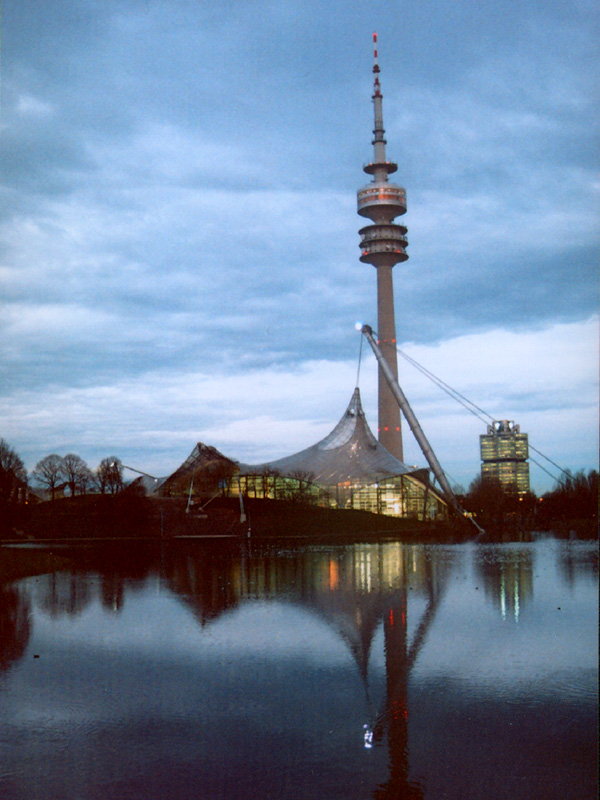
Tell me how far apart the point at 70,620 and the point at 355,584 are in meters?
9.75

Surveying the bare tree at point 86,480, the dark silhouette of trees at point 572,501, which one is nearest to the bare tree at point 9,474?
the bare tree at point 86,480

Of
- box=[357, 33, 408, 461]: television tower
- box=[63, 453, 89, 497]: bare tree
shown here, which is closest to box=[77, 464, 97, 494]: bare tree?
box=[63, 453, 89, 497]: bare tree

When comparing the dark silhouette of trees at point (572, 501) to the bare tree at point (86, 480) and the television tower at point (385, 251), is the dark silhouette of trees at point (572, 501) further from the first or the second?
the bare tree at point (86, 480)

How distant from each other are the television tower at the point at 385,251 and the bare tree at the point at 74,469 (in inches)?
1704

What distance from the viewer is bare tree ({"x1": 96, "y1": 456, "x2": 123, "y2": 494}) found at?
9344cm

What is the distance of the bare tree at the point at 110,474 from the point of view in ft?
307

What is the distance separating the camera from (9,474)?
51156 mm

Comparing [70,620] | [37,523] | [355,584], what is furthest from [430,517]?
[70,620]

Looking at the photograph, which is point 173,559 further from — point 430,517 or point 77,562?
point 430,517

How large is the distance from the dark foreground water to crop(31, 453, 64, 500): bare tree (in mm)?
84357

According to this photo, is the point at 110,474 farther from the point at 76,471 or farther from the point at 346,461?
the point at 346,461

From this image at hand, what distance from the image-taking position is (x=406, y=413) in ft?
288

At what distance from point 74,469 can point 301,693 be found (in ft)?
323

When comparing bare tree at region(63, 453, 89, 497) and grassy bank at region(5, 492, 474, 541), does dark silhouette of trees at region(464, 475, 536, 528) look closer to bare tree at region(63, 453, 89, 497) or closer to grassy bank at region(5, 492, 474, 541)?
grassy bank at region(5, 492, 474, 541)
